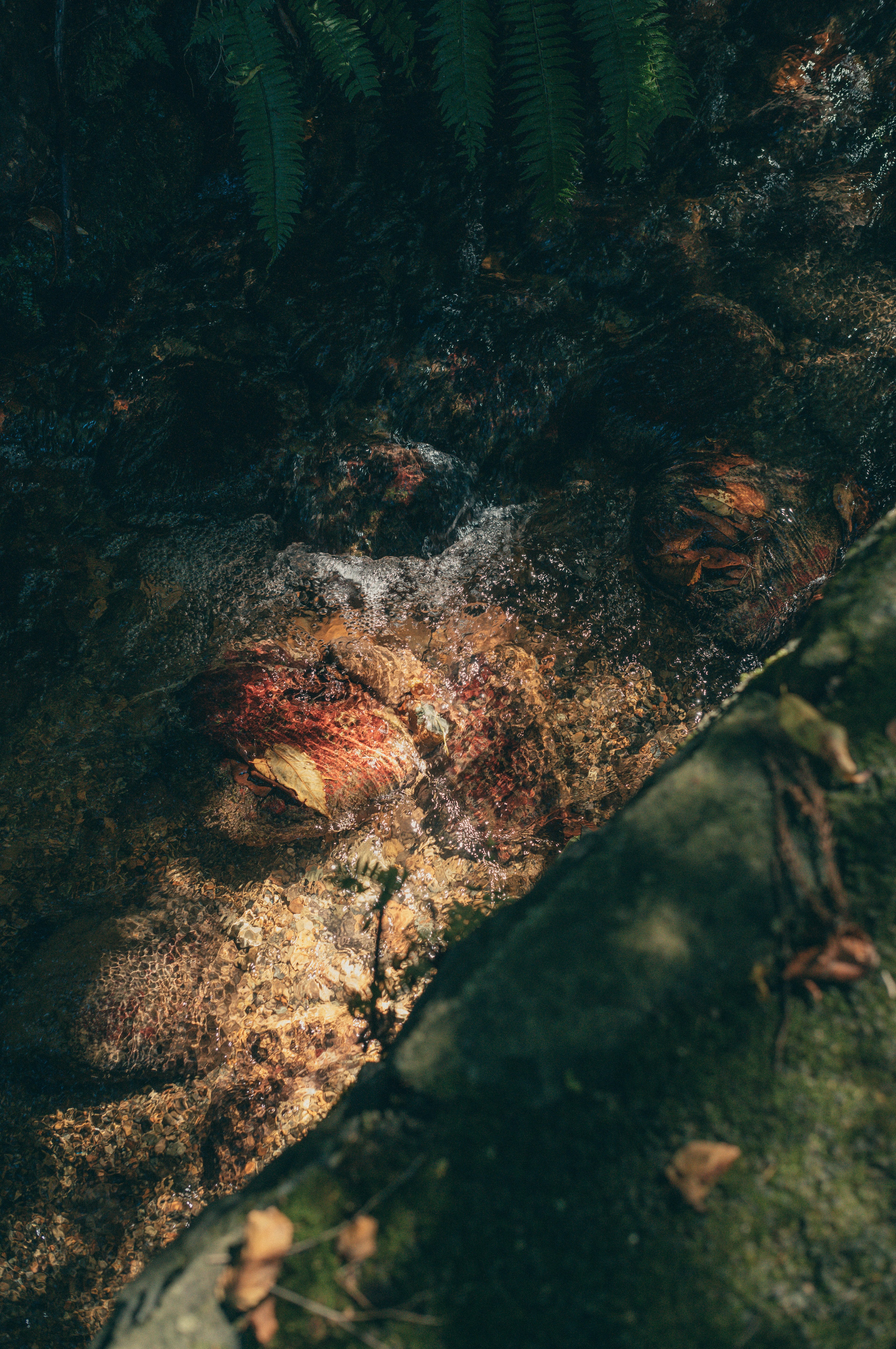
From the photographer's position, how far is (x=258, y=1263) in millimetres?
1102

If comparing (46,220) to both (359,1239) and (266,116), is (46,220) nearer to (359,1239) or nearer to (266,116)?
(266,116)

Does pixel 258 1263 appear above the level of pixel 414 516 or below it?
below

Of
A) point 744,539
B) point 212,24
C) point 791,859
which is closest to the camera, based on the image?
point 791,859

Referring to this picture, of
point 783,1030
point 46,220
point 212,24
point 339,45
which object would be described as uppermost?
point 212,24

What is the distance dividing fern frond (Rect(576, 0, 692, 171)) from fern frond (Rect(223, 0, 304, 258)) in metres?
1.25

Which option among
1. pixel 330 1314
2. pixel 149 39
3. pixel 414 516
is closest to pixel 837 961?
pixel 330 1314

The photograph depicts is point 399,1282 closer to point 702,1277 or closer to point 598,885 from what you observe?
point 702,1277

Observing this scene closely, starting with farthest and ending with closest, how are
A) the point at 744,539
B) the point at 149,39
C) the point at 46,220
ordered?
the point at 46,220
the point at 149,39
the point at 744,539

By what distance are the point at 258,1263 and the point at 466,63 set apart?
12.6ft

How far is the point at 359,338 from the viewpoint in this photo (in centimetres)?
310

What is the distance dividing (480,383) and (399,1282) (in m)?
2.97

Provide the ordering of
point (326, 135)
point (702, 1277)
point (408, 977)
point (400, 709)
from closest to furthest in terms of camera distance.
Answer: point (702, 1277) < point (408, 977) < point (400, 709) < point (326, 135)

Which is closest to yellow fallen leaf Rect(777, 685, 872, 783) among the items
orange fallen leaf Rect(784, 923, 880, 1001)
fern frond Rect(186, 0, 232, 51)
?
orange fallen leaf Rect(784, 923, 880, 1001)

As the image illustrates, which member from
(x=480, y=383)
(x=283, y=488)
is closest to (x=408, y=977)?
(x=283, y=488)
